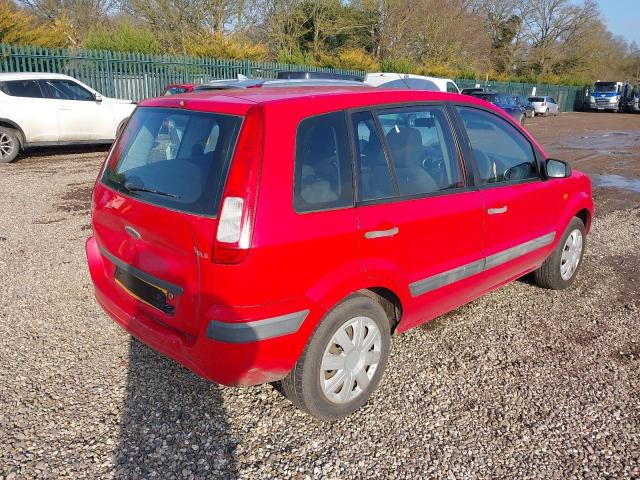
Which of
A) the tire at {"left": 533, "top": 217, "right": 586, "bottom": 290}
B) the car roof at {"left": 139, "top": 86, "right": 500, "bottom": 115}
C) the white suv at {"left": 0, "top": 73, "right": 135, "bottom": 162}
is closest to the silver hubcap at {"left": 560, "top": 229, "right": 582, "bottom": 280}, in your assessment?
the tire at {"left": 533, "top": 217, "right": 586, "bottom": 290}

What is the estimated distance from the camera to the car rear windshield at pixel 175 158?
249 centimetres

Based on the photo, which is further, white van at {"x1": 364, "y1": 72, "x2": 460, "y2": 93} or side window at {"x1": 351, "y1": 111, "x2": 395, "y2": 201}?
white van at {"x1": 364, "y1": 72, "x2": 460, "y2": 93}

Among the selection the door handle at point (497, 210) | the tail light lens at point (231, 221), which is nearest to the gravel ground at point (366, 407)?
the door handle at point (497, 210)

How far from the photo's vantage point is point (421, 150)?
3244 millimetres

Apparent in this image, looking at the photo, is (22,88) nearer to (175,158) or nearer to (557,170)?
(175,158)

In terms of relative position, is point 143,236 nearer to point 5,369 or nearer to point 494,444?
→ point 5,369

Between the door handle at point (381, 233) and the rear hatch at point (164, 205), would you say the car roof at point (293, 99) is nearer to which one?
the rear hatch at point (164, 205)

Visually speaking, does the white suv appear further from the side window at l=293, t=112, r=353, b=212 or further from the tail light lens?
the tail light lens

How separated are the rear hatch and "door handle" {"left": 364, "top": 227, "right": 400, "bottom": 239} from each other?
0.81 m

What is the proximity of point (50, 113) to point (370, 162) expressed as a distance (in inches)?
401

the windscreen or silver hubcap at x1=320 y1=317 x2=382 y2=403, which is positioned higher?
the windscreen

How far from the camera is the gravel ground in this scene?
259 cm

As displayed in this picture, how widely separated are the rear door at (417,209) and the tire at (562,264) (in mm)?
1373

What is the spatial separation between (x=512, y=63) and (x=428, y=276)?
58.0 meters
